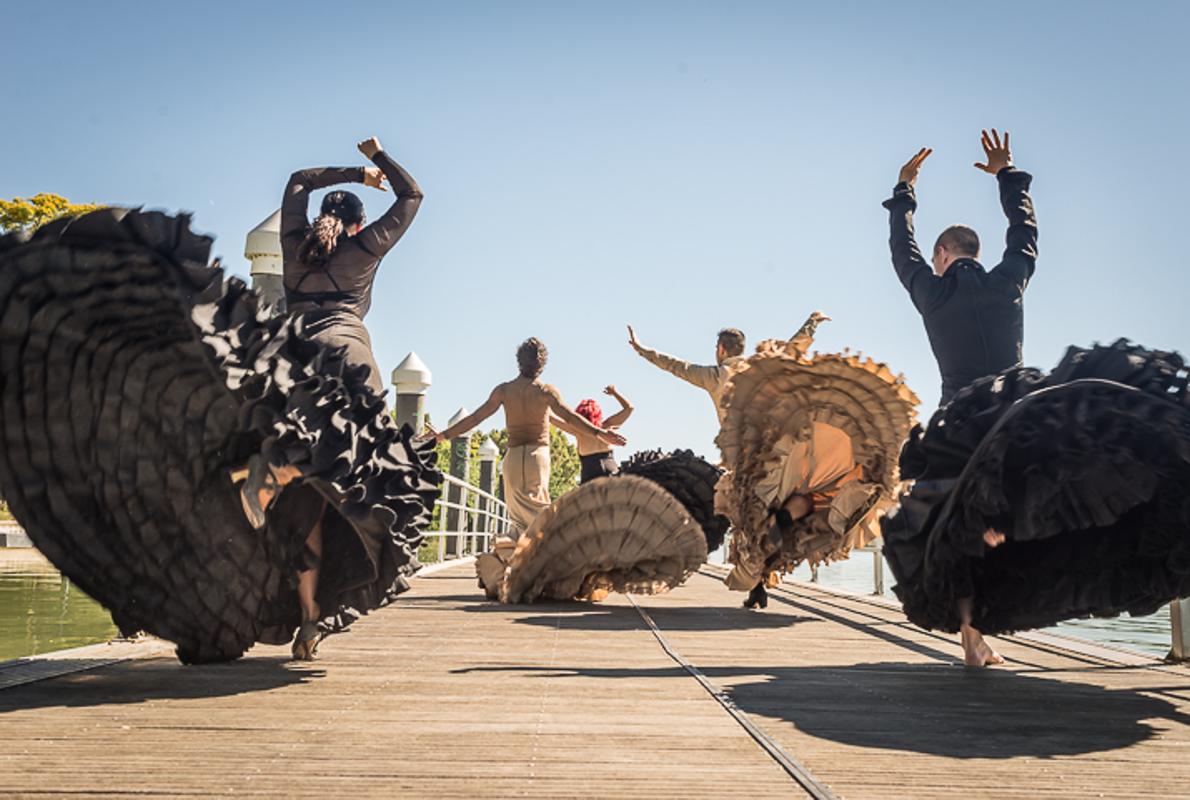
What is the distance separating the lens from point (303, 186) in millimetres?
3967

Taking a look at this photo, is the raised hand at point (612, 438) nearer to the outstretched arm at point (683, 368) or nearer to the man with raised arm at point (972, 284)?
the outstretched arm at point (683, 368)

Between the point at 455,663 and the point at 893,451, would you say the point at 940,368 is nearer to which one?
the point at 893,451

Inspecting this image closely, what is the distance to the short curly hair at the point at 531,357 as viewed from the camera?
23.2ft

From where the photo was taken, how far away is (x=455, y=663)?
360 centimetres

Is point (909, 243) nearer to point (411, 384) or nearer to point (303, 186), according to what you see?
point (303, 186)

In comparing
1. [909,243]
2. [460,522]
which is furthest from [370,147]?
[460,522]

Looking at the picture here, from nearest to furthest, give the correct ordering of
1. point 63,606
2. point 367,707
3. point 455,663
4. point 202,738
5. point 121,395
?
point 202,738, point 367,707, point 121,395, point 455,663, point 63,606

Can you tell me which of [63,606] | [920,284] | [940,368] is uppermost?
[920,284]

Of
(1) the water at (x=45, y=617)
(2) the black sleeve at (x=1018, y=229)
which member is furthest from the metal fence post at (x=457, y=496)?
(2) the black sleeve at (x=1018, y=229)

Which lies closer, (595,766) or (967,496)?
(595,766)

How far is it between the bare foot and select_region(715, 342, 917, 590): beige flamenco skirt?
210 cm

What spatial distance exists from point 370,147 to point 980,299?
260cm

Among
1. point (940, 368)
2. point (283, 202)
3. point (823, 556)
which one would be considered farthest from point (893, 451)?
point (283, 202)

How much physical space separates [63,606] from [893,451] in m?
5.81
